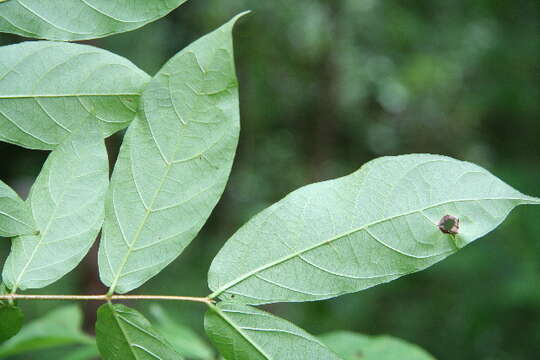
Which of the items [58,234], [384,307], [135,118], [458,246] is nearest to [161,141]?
[135,118]

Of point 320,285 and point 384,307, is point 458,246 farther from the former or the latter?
point 384,307

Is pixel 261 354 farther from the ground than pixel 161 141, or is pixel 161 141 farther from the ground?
pixel 161 141

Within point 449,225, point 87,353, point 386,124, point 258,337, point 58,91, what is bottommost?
point 386,124

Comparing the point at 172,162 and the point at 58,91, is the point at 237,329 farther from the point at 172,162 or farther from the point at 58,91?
the point at 58,91

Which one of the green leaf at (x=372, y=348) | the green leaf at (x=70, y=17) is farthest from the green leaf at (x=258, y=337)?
the green leaf at (x=372, y=348)

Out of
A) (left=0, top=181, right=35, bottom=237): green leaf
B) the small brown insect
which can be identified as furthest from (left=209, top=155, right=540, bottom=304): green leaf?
(left=0, top=181, right=35, bottom=237): green leaf

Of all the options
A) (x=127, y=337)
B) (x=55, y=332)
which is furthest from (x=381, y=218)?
(x=55, y=332)
